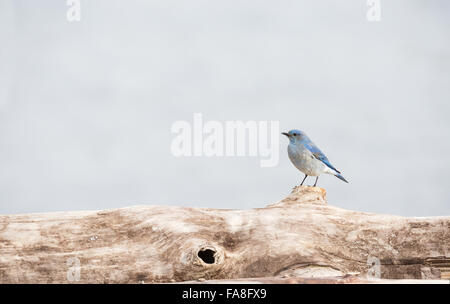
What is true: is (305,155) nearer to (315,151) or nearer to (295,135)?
(315,151)

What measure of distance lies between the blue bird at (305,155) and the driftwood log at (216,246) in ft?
3.44

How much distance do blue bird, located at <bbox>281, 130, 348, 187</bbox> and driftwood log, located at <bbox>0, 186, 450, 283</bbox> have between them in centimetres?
105

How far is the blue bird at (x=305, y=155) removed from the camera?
265 inches

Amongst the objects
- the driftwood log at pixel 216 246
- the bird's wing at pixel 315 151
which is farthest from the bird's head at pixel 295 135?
the driftwood log at pixel 216 246

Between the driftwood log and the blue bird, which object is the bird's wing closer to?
the blue bird

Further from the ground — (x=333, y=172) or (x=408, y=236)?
(x=333, y=172)

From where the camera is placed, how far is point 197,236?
211 inches

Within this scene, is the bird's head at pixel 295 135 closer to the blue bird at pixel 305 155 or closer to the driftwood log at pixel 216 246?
the blue bird at pixel 305 155

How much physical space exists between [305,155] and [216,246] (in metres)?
2.00

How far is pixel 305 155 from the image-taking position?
22.1 feet

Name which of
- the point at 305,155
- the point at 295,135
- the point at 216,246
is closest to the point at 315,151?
the point at 305,155
